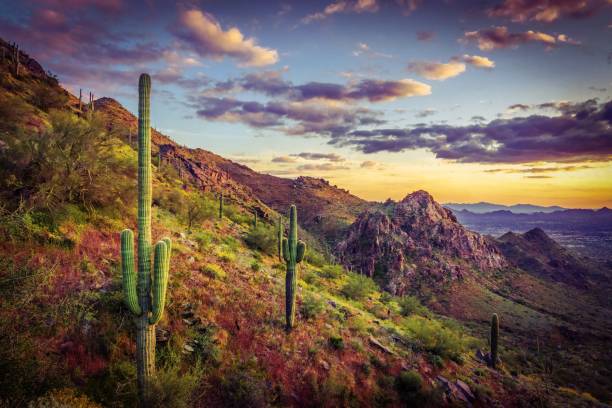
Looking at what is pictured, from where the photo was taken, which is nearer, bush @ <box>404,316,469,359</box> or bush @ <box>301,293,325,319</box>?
bush @ <box>301,293,325,319</box>

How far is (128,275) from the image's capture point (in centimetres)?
715

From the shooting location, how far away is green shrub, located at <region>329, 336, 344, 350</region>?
14.5m

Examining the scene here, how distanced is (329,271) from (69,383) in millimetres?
30244

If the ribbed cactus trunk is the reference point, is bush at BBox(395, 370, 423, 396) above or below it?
below

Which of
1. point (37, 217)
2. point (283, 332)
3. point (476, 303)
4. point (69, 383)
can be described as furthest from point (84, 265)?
point (476, 303)

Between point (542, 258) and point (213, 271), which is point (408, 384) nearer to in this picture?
point (213, 271)

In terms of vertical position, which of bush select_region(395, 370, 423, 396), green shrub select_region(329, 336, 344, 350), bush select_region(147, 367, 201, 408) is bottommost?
bush select_region(395, 370, 423, 396)

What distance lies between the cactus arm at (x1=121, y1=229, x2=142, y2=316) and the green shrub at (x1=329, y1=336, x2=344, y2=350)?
10035 millimetres

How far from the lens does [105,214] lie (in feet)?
45.7

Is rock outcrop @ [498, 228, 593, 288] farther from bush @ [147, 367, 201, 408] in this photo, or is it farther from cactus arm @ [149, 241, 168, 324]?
cactus arm @ [149, 241, 168, 324]

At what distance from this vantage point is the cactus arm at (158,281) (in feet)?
Answer: 23.8

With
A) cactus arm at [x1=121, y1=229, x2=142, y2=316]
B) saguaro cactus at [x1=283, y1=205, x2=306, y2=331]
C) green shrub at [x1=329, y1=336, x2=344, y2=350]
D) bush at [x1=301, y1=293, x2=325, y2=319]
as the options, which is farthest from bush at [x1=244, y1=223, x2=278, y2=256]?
cactus arm at [x1=121, y1=229, x2=142, y2=316]

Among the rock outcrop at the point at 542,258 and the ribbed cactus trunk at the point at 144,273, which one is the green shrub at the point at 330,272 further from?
the rock outcrop at the point at 542,258

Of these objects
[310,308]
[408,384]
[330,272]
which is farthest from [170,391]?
[330,272]
